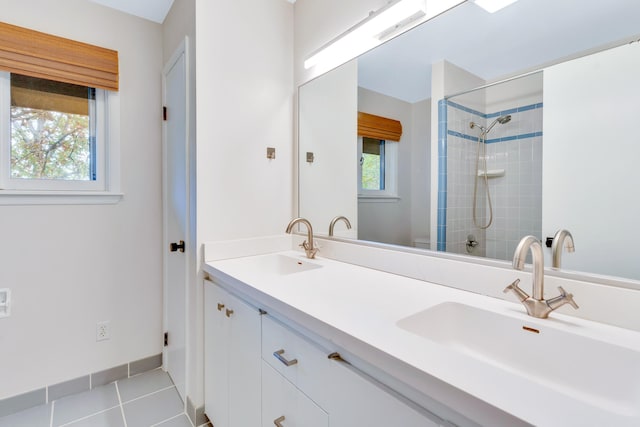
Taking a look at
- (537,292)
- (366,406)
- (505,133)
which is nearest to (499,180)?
(505,133)

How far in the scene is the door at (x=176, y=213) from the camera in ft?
5.32

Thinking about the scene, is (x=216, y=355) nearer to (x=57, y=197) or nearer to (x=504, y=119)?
(x=57, y=197)

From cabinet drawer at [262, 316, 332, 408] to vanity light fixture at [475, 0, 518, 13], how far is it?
1.26 meters

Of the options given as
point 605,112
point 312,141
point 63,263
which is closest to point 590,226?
point 605,112

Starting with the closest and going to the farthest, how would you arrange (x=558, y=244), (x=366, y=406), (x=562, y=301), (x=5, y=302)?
1. (x=366, y=406)
2. (x=562, y=301)
3. (x=558, y=244)
4. (x=5, y=302)

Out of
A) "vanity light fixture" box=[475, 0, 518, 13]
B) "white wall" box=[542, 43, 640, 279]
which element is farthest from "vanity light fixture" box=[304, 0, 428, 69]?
"white wall" box=[542, 43, 640, 279]

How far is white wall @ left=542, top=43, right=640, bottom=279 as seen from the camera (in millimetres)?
770

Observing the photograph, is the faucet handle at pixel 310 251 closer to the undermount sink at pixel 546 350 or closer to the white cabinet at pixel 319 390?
the white cabinet at pixel 319 390

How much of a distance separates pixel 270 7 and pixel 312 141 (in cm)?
83

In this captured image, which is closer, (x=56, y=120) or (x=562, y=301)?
(x=562, y=301)

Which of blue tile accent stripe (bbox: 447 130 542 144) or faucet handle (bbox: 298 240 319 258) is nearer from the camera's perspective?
blue tile accent stripe (bbox: 447 130 542 144)

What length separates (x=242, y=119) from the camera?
1640 mm

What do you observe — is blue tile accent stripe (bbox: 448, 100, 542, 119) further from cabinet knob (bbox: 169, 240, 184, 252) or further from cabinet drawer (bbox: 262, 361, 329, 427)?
cabinet knob (bbox: 169, 240, 184, 252)

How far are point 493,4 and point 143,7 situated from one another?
198 cm
